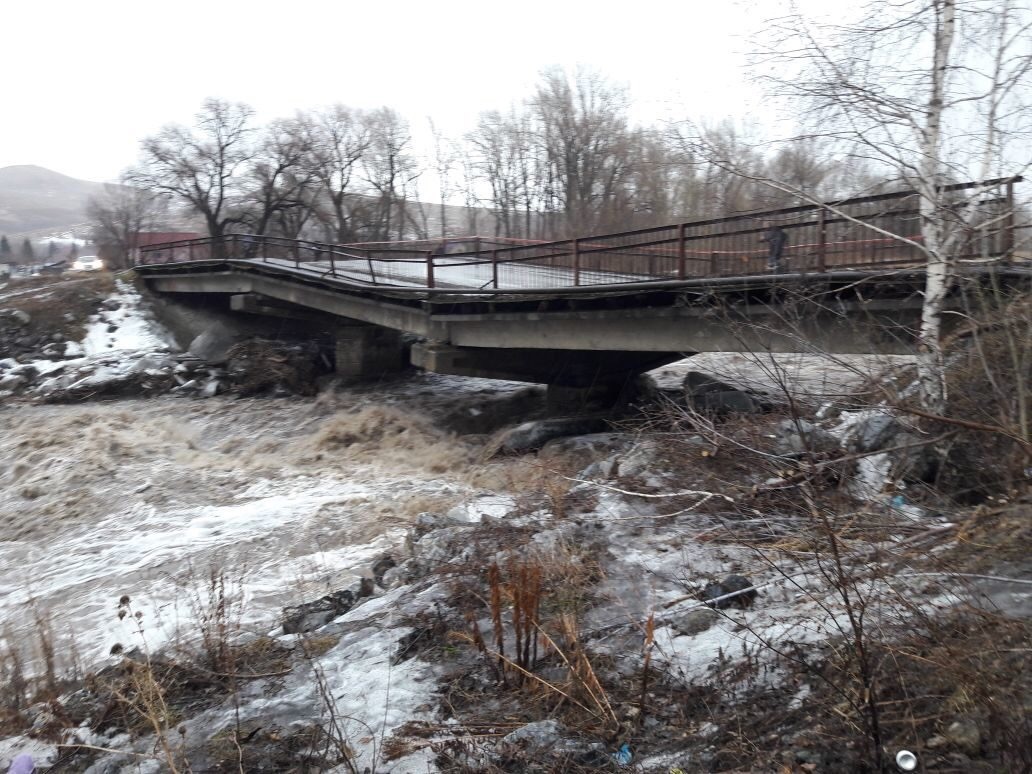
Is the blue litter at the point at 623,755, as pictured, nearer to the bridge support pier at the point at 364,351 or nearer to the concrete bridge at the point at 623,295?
the concrete bridge at the point at 623,295

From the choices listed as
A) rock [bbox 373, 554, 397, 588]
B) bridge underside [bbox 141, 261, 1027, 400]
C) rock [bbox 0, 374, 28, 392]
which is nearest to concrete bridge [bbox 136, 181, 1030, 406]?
bridge underside [bbox 141, 261, 1027, 400]

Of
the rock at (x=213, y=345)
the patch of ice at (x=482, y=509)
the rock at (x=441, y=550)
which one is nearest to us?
the rock at (x=441, y=550)

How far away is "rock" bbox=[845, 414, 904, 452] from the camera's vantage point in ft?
27.0

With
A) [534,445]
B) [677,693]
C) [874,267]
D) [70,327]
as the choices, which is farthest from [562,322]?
[70,327]

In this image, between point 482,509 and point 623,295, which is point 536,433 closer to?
point 623,295

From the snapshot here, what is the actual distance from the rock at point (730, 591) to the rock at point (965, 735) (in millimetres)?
1994

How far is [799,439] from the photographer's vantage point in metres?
9.09

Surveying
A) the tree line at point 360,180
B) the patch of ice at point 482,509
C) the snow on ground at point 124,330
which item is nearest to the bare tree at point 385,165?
the tree line at point 360,180

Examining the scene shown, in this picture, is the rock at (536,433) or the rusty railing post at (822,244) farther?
the rock at (536,433)

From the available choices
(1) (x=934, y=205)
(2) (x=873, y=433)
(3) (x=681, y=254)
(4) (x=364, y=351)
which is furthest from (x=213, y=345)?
(1) (x=934, y=205)

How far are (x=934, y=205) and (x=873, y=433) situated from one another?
251cm

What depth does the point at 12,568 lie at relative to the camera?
11.3 m

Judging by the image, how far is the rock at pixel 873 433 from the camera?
8227mm

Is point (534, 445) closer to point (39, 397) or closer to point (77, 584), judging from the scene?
point (77, 584)
